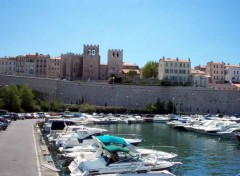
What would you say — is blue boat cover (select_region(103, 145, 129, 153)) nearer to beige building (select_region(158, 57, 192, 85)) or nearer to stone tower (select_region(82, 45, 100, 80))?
beige building (select_region(158, 57, 192, 85))

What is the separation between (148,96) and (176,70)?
1692 centimetres

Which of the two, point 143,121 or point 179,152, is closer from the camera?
point 179,152

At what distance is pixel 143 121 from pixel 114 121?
7.62 metres

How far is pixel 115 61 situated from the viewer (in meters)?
114

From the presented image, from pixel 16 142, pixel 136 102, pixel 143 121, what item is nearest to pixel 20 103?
pixel 143 121

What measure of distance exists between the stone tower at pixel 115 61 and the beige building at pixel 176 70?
41.0 feet

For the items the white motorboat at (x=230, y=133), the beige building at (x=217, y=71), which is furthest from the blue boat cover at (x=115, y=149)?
the beige building at (x=217, y=71)

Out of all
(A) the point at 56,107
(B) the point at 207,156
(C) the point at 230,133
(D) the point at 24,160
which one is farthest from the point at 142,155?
(A) the point at 56,107

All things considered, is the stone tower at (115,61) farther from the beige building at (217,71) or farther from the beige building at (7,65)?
the beige building at (7,65)

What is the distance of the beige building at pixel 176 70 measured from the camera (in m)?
108

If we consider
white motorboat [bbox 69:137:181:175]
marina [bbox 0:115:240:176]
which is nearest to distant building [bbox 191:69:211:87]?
marina [bbox 0:115:240:176]

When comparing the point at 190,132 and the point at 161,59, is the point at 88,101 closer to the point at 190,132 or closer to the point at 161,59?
the point at 161,59

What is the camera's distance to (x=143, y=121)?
76000 mm

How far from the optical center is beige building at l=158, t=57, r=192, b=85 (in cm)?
10831
